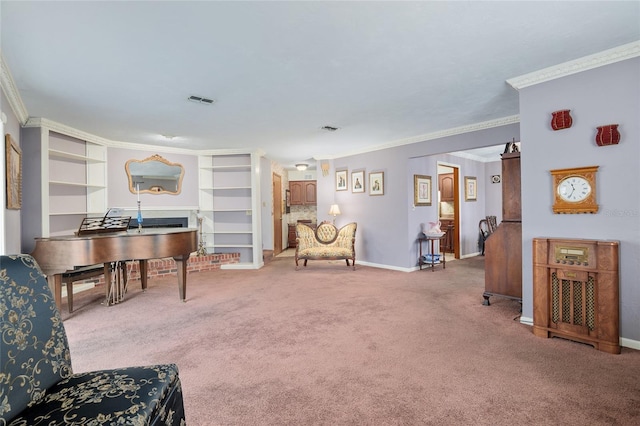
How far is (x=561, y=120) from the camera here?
2818 mm

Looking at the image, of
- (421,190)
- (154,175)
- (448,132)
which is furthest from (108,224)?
(421,190)

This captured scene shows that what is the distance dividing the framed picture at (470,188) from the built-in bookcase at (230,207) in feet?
15.0

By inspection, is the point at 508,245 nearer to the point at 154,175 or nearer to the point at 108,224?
the point at 108,224

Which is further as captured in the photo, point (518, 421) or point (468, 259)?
point (468, 259)

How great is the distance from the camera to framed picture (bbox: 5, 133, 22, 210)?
10.2ft

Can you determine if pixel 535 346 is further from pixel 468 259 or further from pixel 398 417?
pixel 468 259

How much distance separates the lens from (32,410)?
1106 millimetres

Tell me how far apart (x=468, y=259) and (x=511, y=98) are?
166 inches

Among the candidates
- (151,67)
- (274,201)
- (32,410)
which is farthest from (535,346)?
(274,201)

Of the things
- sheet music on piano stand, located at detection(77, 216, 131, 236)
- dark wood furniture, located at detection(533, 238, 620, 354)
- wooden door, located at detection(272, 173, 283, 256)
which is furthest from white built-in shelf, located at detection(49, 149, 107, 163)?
dark wood furniture, located at detection(533, 238, 620, 354)

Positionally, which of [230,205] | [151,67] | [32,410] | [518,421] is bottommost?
[518,421]

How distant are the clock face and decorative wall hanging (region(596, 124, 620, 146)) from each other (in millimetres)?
313

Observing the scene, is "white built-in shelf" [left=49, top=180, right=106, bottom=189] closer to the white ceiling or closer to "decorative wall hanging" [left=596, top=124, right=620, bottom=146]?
the white ceiling

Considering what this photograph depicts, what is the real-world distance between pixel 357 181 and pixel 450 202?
9.79 ft
